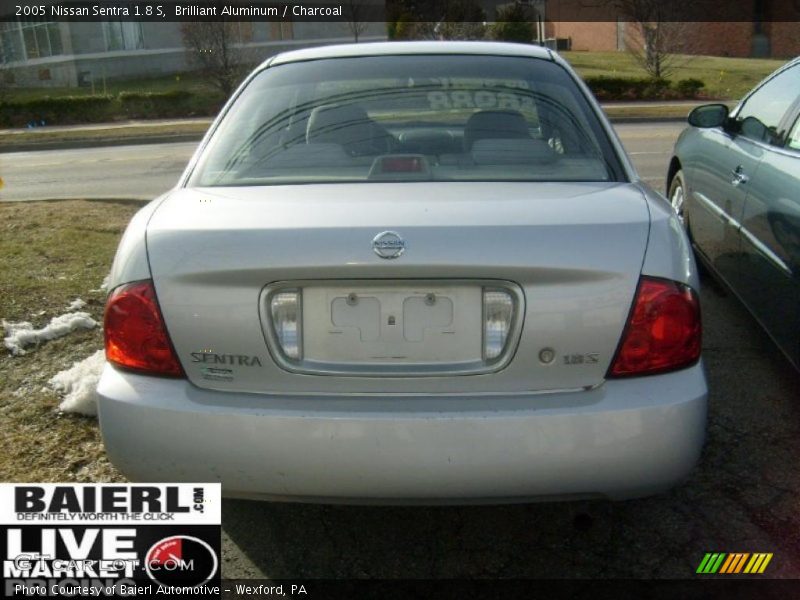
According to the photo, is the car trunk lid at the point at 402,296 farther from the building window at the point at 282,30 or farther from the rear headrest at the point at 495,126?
the building window at the point at 282,30

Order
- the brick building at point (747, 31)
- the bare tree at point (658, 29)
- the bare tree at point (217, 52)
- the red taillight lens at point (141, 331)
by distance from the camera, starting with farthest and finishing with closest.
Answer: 1. the brick building at point (747, 31)
2. the bare tree at point (658, 29)
3. the bare tree at point (217, 52)
4. the red taillight lens at point (141, 331)

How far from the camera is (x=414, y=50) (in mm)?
3566

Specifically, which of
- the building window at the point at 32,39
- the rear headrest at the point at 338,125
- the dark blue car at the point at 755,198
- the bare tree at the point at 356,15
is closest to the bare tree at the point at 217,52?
the bare tree at the point at 356,15

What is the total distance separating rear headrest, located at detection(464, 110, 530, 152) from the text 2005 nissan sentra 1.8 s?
731mm

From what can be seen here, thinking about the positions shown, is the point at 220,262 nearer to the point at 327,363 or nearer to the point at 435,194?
the point at 327,363

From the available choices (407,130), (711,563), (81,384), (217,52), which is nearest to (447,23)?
(217,52)

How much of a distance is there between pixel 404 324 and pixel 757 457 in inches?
74.2

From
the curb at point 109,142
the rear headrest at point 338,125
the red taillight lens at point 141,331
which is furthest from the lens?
the curb at point 109,142

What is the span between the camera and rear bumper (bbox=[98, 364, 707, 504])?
228 centimetres

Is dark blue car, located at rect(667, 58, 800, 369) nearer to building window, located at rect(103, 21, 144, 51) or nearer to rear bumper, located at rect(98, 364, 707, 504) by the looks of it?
rear bumper, located at rect(98, 364, 707, 504)

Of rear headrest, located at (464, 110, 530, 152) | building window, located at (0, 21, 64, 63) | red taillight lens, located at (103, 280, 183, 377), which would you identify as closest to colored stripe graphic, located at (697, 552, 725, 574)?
rear headrest, located at (464, 110, 530, 152)

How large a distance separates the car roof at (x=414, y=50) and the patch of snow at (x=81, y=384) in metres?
1.59

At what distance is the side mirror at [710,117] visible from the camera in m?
4.85

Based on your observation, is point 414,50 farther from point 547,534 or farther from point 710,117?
point 710,117
